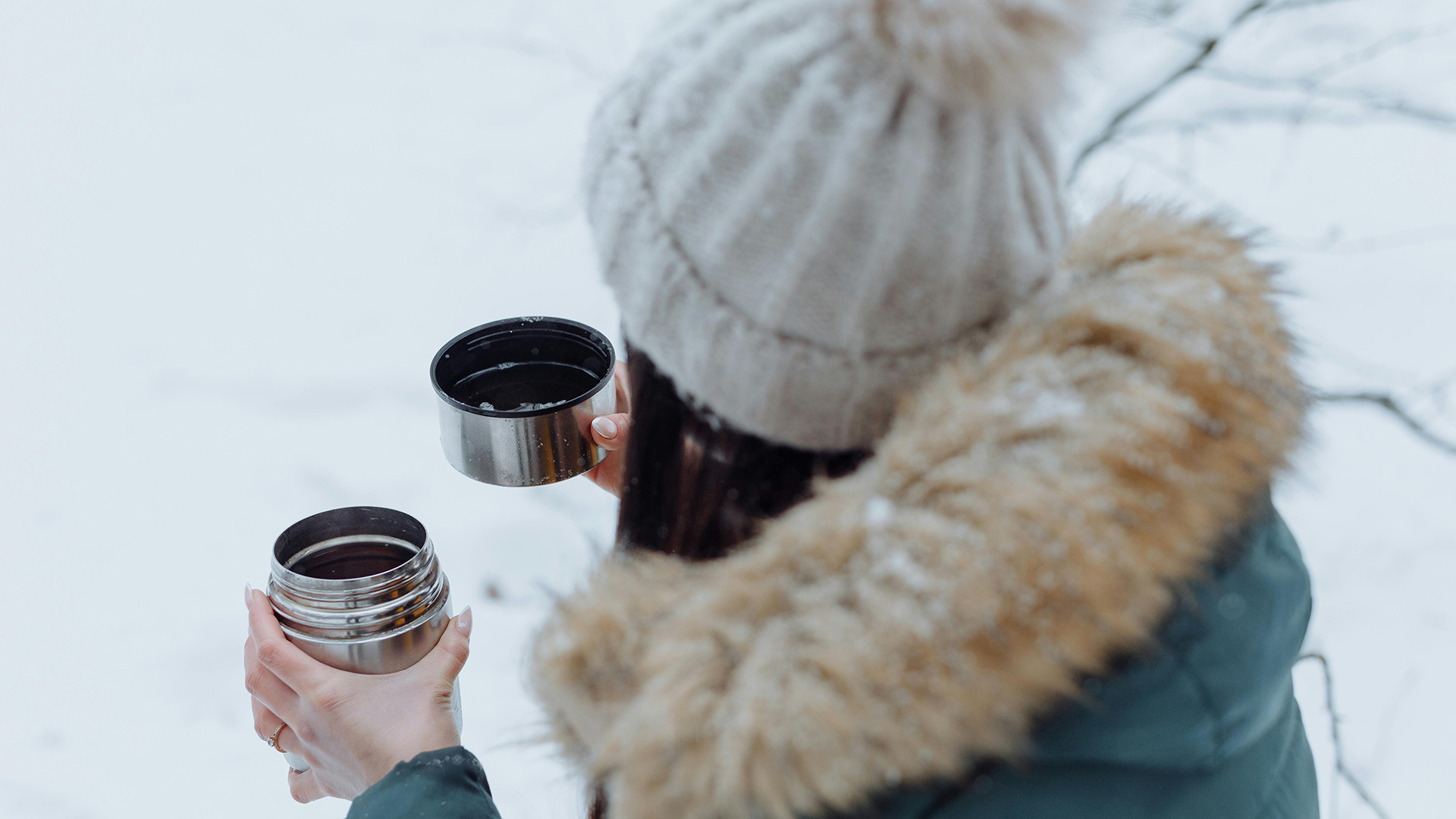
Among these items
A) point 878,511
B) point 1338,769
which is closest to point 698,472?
point 878,511

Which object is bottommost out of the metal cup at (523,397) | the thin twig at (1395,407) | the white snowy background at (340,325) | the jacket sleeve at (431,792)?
the white snowy background at (340,325)

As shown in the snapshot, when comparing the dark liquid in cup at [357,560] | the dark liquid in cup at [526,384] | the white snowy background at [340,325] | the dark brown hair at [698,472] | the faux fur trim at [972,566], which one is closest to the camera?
the faux fur trim at [972,566]

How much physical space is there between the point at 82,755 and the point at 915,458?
6.34 ft

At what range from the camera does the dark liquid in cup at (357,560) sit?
1082 millimetres

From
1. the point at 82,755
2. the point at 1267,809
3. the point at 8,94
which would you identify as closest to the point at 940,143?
the point at 1267,809

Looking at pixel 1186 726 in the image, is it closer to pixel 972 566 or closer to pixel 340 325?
pixel 972 566

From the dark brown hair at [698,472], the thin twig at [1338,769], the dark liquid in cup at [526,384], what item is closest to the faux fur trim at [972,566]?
the dark brown hair at [698,472]

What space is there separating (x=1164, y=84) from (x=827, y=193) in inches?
76.5

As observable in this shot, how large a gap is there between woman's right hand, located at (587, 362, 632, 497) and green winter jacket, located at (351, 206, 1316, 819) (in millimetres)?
501

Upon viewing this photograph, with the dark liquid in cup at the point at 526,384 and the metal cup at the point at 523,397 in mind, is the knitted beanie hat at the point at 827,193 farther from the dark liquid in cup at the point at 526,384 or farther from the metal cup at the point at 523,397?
the dark liquid in cup at the point at 526,384

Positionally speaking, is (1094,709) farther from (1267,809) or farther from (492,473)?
(492,473)

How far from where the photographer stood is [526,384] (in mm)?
1336

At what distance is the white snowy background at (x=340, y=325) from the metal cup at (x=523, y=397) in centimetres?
43

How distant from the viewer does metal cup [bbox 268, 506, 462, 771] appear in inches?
38.6
